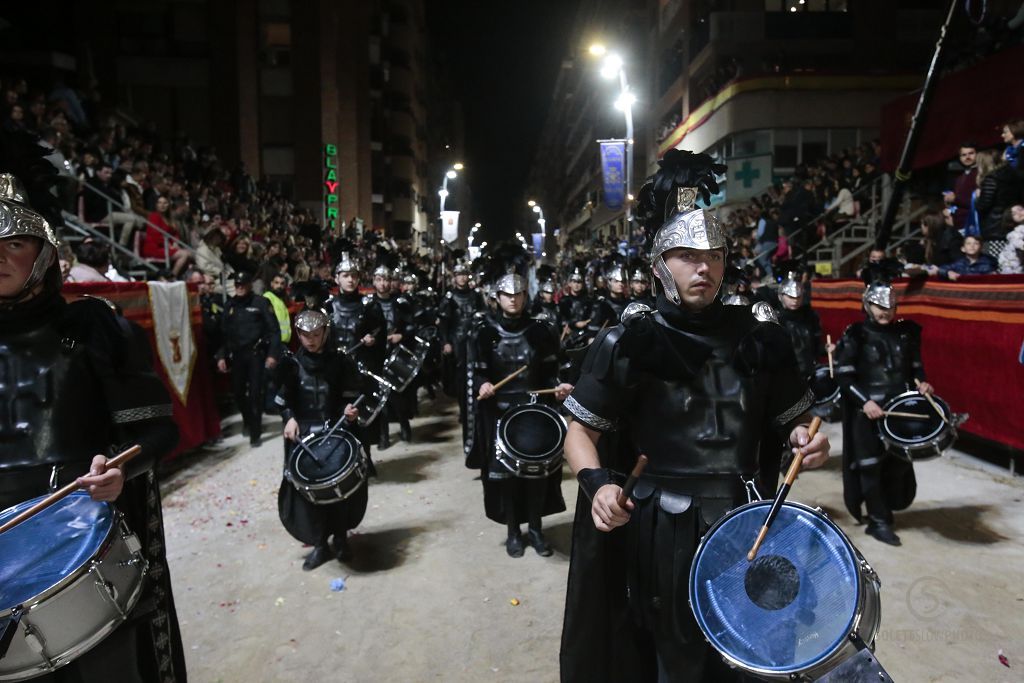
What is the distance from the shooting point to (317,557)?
591 cm

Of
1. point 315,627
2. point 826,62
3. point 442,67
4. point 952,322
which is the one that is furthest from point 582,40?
point 315,627

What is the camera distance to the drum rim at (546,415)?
222 inches

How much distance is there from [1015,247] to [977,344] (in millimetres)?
2154

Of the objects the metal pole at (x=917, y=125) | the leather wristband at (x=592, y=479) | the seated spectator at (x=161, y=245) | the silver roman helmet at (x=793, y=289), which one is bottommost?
the leather wristband at (x=592, y=479)

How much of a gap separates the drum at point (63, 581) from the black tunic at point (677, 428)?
1.74 m


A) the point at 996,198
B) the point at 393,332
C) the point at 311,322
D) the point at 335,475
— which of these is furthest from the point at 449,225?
the point at 335,475

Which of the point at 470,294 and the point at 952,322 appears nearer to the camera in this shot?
the point at 952,322

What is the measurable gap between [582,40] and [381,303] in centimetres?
7824

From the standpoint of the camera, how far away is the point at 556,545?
635 centimetres

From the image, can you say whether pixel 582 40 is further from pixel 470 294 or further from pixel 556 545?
pixel 556 545

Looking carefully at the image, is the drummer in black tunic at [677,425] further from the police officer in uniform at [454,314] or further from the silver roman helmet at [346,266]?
the police officer in uniform at [454,314]

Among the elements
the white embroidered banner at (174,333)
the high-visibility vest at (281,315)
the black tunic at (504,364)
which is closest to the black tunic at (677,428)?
the black tunic at (504,364)

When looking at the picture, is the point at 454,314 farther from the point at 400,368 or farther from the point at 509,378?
the point at 509,378

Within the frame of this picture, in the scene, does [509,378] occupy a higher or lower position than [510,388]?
higher
